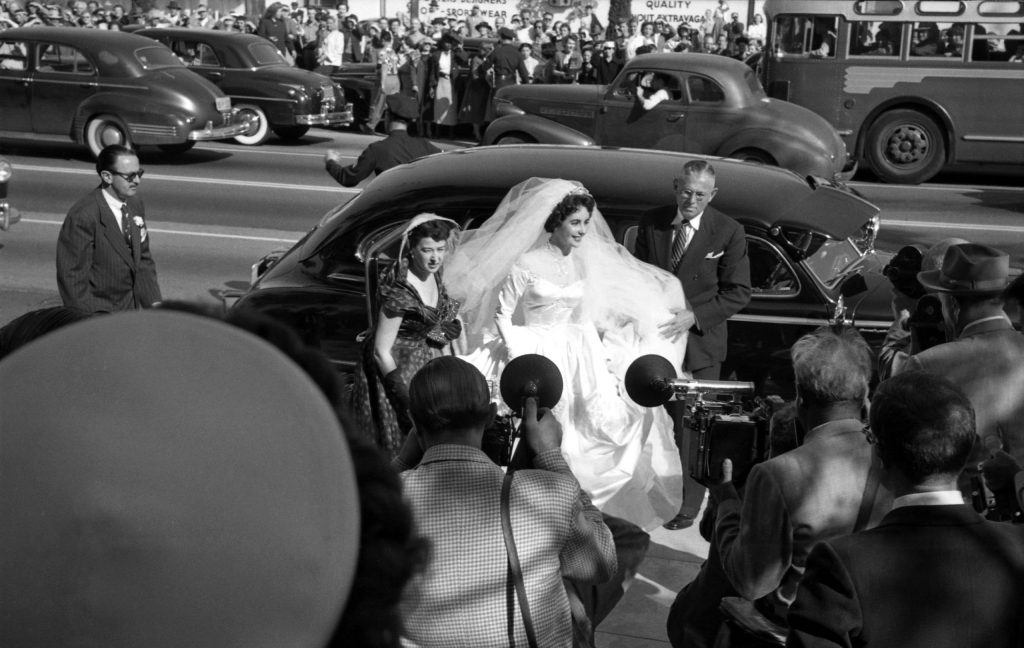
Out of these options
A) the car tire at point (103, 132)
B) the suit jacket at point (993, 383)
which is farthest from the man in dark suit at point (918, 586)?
the car tire at point (103, 132)

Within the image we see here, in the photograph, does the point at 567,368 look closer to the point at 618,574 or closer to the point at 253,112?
the point at 618,574

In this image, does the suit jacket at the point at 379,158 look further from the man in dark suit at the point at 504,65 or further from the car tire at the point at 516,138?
the man in dark suit at the point at 504,65

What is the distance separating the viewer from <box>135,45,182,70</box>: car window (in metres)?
18.6

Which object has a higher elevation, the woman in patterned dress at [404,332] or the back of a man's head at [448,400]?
the back of a man's head at [448,400]

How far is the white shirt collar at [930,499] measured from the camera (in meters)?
2.47

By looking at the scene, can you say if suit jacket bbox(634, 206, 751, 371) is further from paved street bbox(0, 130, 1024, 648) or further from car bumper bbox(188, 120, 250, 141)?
car bumper bbox(188, 120, 250, 141)

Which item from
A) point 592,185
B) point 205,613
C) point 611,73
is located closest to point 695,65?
point 611,73

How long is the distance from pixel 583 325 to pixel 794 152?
9573mm

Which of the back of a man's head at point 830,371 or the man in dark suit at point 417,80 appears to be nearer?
the back of a man's head at point 830,371

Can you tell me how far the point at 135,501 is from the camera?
86cm

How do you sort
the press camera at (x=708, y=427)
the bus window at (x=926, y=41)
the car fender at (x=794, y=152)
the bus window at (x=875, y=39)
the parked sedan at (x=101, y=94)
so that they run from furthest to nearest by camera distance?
the parked sedan at (x=101, y=94)
the bus window at (x=875, y=39)
the bus window at (x=926, y=41)
the car fender at (x=794, y=152)
the press camera at (x=708, y=427)

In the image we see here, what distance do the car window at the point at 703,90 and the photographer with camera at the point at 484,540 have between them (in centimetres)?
1384

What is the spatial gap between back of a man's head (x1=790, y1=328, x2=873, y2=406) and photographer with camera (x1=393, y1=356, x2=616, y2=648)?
779mm

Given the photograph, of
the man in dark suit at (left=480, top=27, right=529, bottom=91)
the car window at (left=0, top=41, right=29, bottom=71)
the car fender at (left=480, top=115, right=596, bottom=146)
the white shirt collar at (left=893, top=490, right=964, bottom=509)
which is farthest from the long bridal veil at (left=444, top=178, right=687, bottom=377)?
the man in dark suit at (left=480, top=27, right=529, bottom=91)
